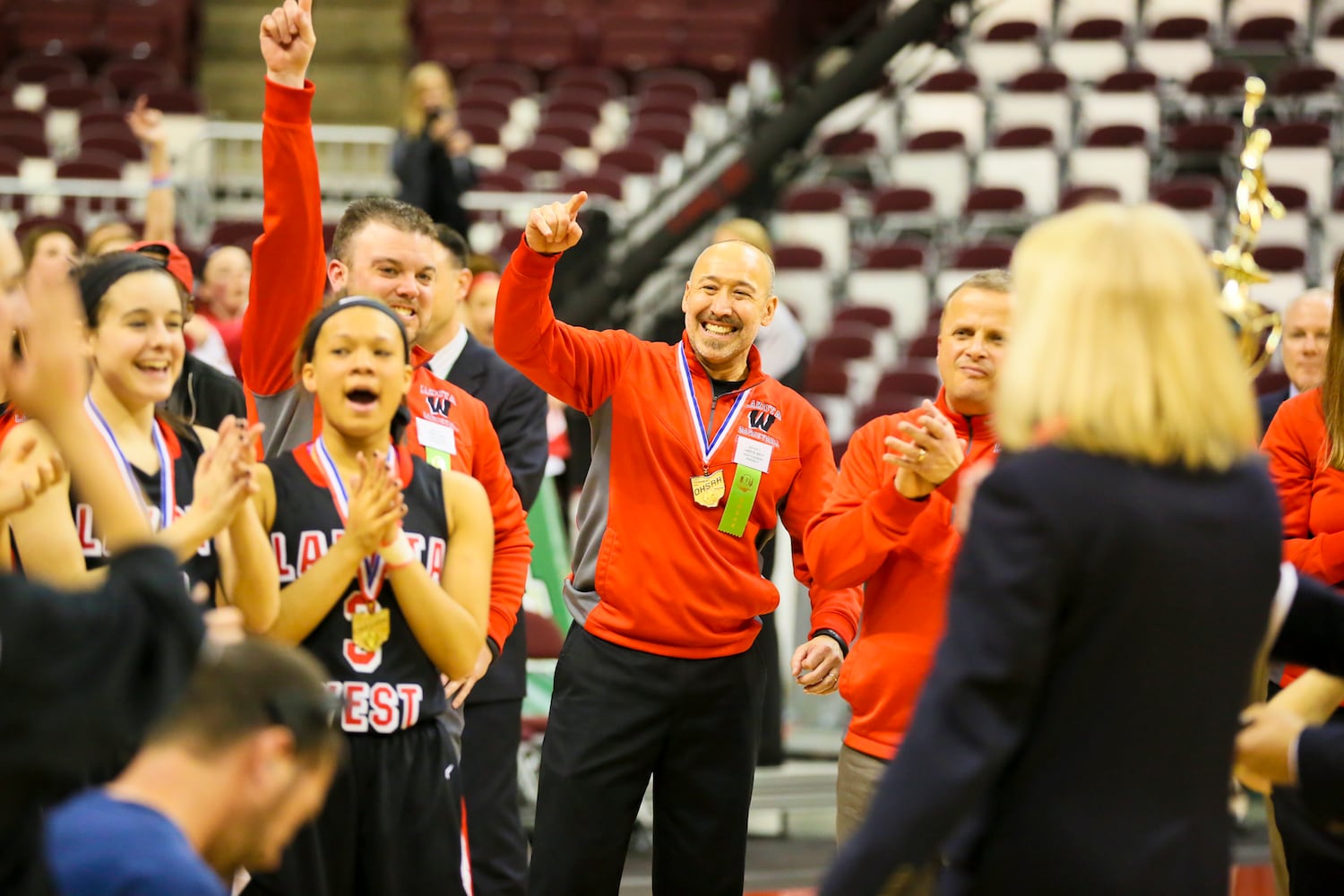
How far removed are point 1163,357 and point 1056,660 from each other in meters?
0.39

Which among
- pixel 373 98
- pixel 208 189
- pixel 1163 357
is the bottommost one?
pixel 1163 357

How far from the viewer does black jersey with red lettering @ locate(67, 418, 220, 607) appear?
268cm

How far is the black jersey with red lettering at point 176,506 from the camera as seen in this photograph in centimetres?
268

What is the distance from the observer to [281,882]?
8.81 ft

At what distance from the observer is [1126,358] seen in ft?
6.26

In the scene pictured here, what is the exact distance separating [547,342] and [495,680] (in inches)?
42.7

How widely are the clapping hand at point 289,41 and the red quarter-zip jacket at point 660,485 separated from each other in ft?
1.99

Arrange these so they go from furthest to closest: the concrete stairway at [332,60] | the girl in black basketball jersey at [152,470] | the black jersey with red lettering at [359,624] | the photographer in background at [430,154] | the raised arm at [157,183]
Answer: the concrete stairway at [332,60] < the photographer in background at [430,154] < the raised arm at [157,183] < the black jersey with red lettering at [359,624] < the girl in black basketball jersey at [152,470]

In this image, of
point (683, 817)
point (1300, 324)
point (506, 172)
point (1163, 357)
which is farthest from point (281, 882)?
point (506, 172)

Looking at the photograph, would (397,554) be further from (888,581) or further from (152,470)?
(888,581)

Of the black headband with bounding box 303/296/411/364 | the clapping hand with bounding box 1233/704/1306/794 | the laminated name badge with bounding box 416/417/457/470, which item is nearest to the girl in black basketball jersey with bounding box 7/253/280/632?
the black headband with bounding box 303/296/411/364

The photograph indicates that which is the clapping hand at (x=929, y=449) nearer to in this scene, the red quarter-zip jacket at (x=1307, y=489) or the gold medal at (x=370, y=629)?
the red quarter-zip jacket at (x=1307, y=489)

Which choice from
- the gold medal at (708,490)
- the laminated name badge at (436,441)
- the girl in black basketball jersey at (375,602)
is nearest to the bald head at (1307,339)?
the gold medal at (708,490)

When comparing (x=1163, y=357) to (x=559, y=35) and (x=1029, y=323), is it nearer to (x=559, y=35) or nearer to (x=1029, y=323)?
(x=1029, y=323)
